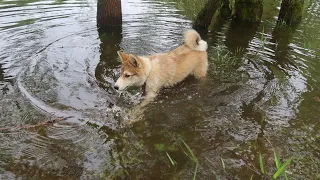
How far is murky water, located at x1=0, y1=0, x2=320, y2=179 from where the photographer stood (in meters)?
3.91

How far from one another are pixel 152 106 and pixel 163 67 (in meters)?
0.78

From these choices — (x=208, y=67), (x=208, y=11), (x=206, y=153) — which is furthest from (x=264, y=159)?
(x=208, y=11)

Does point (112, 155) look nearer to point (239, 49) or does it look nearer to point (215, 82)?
point (215, 82)

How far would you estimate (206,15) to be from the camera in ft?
29.5

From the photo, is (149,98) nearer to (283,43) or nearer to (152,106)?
(152,106)

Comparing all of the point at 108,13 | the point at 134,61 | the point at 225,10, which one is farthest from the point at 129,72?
the point at 225,10

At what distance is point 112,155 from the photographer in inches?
159

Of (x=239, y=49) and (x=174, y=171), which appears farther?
(x=239, y=49)

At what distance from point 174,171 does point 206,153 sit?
0.60 metres

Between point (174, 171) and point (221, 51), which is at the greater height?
point (221, 51)

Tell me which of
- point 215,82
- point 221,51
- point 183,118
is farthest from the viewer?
point 221,51

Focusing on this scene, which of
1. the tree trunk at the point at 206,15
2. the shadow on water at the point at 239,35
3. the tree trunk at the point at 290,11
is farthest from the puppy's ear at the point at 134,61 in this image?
the tree trunk at the point at 290,11

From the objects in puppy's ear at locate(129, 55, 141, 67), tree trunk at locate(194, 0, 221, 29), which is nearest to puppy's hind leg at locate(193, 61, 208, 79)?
puppy's ear at locate(129, 55, 141, 67)

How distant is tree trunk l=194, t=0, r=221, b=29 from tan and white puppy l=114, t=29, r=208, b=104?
3.19 metres
